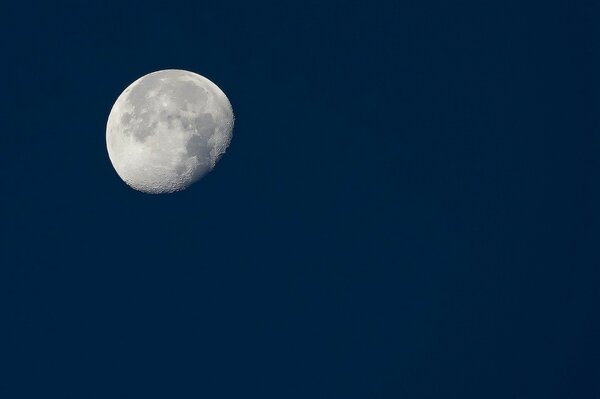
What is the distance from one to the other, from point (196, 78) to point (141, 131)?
2.46m

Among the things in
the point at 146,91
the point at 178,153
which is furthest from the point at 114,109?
the point at 178,153

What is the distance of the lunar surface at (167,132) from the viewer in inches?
784

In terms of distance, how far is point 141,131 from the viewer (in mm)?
19969

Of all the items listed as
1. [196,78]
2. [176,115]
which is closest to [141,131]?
[176,115]

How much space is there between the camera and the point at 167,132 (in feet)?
65.0

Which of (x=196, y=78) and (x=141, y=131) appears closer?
(x=141, y=131)

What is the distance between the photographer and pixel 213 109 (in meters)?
Answer: 20.7

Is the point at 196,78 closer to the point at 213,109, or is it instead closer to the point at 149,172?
the point at 213,109

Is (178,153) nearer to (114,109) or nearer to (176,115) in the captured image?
(176,115)

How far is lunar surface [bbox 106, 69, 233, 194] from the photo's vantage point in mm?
19922

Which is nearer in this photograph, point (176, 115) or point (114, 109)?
point (176, 115)

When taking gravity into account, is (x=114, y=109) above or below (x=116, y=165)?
above

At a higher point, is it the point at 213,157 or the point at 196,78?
the point at 196,78

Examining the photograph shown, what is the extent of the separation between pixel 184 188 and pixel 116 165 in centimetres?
198
